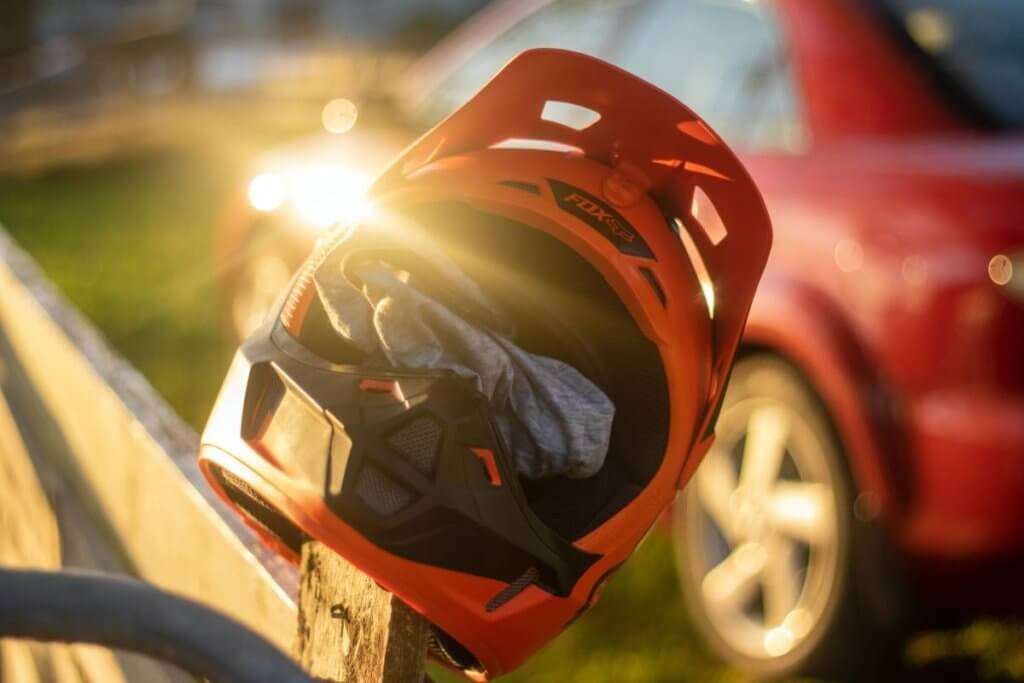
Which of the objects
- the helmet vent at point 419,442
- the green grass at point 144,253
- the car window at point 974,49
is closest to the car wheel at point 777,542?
the car window at point 974,49

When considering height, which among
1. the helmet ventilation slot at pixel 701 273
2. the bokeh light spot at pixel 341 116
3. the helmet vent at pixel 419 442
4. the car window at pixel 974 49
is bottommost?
the helmet vent at pixel 419 442

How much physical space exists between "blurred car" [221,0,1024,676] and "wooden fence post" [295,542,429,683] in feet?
6.09

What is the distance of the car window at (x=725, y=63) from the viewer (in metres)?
3.71

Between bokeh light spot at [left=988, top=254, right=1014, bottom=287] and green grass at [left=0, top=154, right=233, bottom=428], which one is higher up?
green grass at [left=0, top=154, right=233, bottom=428]

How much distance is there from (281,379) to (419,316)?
0.56 feet

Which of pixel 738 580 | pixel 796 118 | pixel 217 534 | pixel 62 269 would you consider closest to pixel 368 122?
pixel 796 118

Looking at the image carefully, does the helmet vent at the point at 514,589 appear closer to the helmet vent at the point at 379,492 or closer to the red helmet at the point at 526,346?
the red helmet at the point at 526,346

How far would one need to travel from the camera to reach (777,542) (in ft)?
11.5

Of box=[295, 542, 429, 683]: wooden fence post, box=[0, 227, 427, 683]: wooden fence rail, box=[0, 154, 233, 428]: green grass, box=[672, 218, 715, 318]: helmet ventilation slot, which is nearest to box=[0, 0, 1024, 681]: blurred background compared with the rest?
box=[0, 227, 427, 683]: wooden fence rail

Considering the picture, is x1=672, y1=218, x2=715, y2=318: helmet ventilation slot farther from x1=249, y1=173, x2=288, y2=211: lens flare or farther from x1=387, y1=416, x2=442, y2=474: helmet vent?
x1=249, y1=173, x2=288, y2=211: lens flare

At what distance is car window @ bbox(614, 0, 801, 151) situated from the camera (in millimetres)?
3705

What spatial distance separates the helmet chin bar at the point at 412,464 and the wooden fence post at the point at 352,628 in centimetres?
11

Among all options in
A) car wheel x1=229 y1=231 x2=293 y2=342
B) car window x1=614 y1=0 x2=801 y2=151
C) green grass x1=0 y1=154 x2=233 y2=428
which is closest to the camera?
car window x1=614 y1=0 x2=801 y2=151

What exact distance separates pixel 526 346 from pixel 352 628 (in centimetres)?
41
